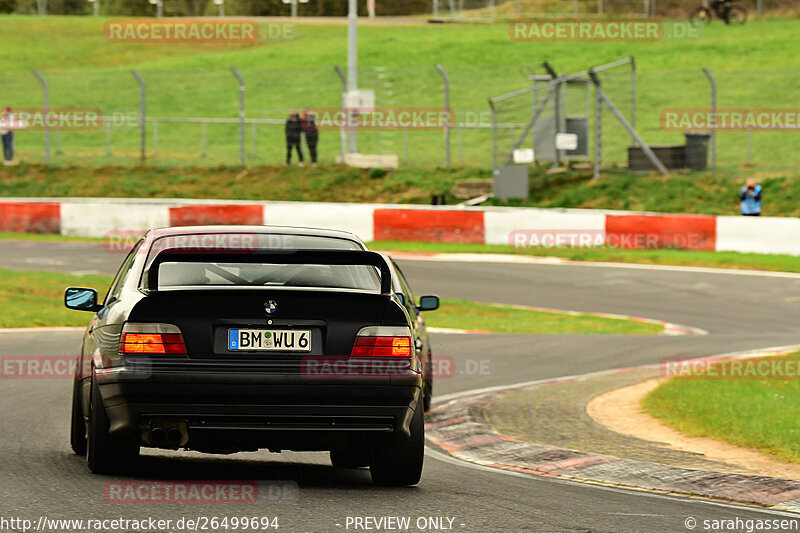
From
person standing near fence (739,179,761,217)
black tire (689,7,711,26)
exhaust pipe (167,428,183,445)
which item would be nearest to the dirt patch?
exhaust pipe (167,428,183,445)

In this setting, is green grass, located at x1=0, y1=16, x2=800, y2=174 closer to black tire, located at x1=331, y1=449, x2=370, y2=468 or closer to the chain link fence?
the chain link fence

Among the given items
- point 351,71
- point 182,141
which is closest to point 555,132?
point 351,71

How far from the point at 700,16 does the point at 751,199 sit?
118 feet

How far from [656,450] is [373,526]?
378cm

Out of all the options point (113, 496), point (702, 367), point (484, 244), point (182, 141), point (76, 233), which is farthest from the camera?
point (182, 141)

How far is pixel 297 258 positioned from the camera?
284 inches

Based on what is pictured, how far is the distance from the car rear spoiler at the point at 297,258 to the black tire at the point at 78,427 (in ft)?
4.29

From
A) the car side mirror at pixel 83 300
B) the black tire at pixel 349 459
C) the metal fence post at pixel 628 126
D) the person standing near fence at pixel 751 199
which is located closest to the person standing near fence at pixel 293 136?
the metal fence post at pixel 628 126

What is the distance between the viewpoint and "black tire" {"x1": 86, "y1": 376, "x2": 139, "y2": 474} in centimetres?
718

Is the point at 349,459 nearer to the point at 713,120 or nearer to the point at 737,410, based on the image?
the point at 737,410

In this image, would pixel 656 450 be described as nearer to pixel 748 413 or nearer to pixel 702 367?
pixel 748 413

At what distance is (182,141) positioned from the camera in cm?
4275

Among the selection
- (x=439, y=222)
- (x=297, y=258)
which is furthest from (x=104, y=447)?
(x=439, y=222)

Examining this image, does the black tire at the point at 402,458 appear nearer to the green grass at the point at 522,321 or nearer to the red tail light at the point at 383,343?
the red tail light at the point at 383,343
